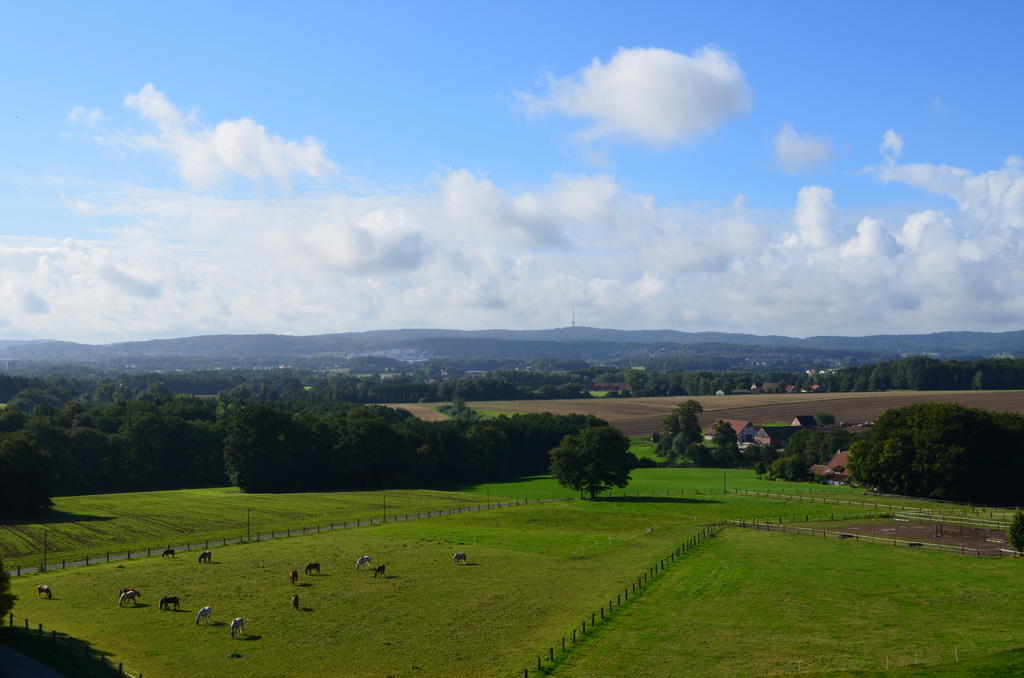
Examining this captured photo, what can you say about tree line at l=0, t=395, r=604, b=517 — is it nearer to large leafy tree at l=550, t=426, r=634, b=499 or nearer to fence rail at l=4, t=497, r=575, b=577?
fence rail at l=4, t=497, r=575, b=577

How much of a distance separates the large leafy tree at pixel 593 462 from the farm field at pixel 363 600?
22.7m

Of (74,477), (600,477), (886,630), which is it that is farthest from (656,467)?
(886,630)

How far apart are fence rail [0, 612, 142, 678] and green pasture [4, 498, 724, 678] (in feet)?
2.03

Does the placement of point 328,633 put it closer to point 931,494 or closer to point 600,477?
point 600,477

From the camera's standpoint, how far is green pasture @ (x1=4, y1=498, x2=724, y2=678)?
35.7 m

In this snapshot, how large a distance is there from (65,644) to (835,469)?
99353 millimetres

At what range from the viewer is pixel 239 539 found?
6681 centimetres

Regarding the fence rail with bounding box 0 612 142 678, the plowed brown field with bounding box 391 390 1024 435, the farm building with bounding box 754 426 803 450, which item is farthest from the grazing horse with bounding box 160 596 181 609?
the plowed brown field with bounding box 391 390 1024 435

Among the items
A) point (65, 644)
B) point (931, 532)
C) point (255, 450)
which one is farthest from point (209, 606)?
point (255, 450)

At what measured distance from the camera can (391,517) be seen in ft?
262

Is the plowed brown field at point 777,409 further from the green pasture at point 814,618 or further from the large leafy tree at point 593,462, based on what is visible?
the green pasture at point 814,618

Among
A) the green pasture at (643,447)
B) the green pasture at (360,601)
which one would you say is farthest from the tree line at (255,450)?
the green pasture at (360,601)

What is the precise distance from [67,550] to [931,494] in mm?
82526

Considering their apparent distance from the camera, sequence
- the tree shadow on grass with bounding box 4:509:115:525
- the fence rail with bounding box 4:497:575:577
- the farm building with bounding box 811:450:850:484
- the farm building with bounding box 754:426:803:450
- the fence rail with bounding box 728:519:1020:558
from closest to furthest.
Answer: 1. the fence rail with bounding box 4:497:575:577
2. the fence rail with bounding box 728:519:1020:558
3. the tree shadow on grass with bounding box 4:509:115:525
4. the farm building with bounding box 811:450:850:484
5. the farm building with bounding box 754:426:803:450
